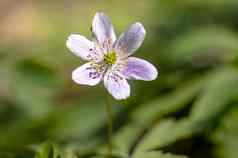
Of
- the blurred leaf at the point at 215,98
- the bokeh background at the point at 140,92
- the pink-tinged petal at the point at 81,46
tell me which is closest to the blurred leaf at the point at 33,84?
the bokeh background at the point at 140,92

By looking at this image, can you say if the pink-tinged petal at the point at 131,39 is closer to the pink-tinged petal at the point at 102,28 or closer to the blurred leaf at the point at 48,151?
the pink-tinged petal at the point at 102,28

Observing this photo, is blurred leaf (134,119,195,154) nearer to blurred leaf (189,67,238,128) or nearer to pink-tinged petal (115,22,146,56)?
blurred leaf (189,67,238,128)

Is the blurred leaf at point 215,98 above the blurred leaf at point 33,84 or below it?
A: above

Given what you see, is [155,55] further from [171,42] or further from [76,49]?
[76,49]

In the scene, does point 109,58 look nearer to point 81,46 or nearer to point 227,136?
point 81,46

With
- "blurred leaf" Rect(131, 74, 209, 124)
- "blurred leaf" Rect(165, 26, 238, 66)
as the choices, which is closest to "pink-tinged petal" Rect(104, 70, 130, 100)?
"blurred leaf" Rect(131, 74, 209, 124)
